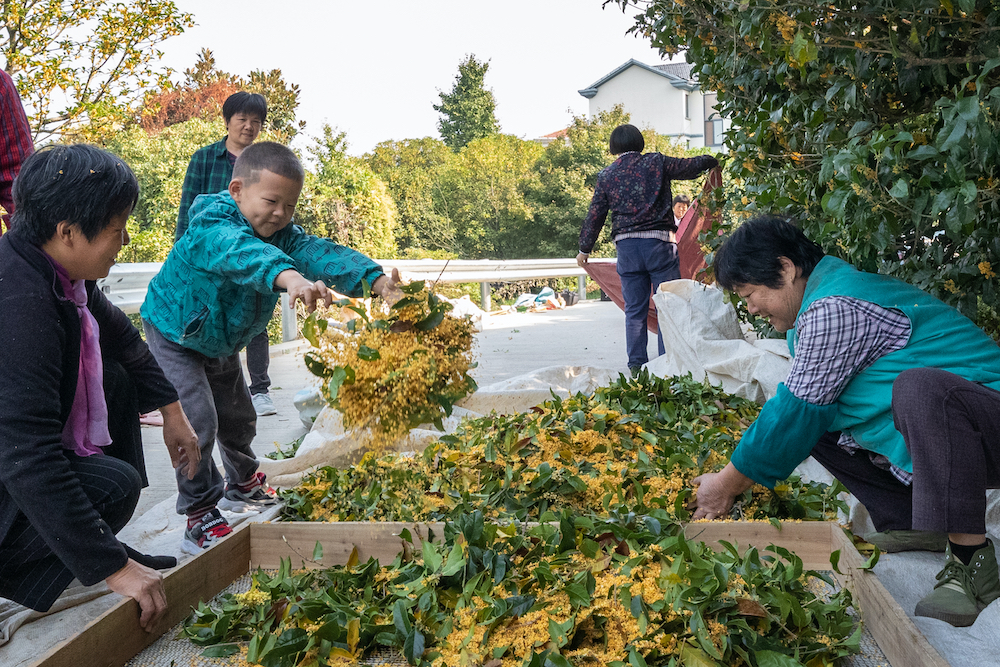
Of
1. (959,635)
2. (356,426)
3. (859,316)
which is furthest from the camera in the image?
(356,426)

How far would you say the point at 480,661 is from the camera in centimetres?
166

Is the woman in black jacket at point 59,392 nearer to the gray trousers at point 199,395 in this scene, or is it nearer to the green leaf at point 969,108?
the gray trousers at point 199,395

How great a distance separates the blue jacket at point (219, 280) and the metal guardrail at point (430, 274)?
0.93ft

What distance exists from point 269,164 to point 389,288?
57cm

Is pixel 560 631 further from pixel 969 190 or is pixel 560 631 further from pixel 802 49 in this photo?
pixel 802 49

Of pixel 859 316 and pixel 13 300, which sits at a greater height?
pixel 13 300

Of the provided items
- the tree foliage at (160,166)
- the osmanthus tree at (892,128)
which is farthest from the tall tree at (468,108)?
the osmanthus tree at (892,128)

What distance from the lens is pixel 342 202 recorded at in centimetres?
1349

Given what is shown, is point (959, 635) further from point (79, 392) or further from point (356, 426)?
point (79, 392)

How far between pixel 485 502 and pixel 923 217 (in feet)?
5.27

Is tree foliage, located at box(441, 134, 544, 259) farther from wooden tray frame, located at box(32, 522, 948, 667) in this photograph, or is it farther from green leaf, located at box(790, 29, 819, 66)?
green leaf, located at box(790, 29, 819, 66)

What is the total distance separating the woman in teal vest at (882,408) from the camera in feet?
6.34

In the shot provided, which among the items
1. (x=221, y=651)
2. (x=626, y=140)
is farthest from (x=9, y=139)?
(x=626, y=140)

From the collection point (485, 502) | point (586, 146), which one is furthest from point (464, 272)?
point (586, 146)
